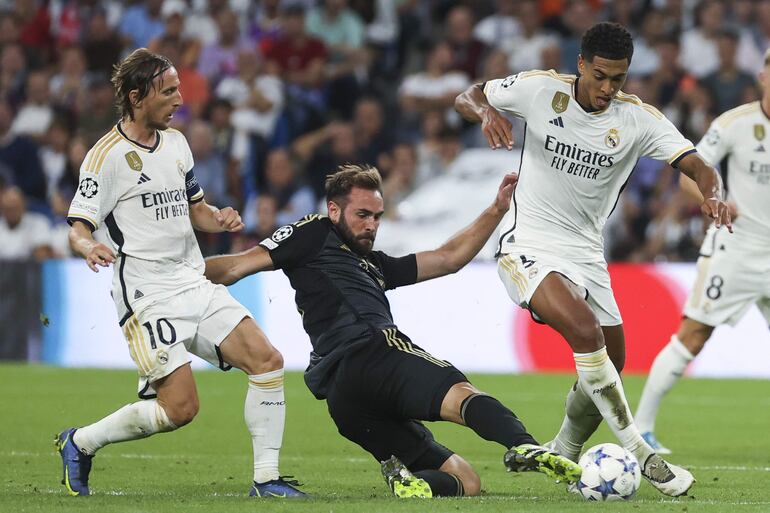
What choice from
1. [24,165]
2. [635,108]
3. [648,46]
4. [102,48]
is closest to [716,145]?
[635,108]

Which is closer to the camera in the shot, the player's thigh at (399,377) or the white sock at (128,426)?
the player's thigh at (399,377)

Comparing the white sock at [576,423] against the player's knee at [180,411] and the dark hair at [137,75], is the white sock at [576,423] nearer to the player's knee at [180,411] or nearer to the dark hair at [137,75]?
the player's knee at [180,411]

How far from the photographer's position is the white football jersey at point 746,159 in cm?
938

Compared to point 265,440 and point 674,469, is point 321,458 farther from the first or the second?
point 674,469

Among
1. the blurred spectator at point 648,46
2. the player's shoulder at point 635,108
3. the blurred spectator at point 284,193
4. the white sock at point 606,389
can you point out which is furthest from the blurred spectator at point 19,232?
the white sock at point 606,389

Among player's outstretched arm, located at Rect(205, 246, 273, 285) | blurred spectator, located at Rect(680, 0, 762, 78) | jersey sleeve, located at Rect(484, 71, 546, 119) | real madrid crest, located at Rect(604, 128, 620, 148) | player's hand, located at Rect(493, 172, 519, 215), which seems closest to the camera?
player's outstretched arm, located at Rect(205, 246, 273, 285)

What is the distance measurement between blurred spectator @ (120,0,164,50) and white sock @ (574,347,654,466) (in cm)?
1362

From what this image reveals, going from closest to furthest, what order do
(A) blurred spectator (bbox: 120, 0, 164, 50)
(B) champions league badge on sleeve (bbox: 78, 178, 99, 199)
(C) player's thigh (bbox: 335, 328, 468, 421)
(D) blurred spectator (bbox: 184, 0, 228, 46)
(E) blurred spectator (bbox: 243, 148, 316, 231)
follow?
(C) player's thigh (bbox: 335, 328, 468, 421) → (B) champions league badge on sleeve (bbox: 78, 178, 99, 199) → (E) blurred spectator (bbox: 243, 148, 316, 231) → (D) blurred spectator (bbox: 184, 0, 228, 46) → (A) blurred spectator (bbox: 120, 0, 164, 50)

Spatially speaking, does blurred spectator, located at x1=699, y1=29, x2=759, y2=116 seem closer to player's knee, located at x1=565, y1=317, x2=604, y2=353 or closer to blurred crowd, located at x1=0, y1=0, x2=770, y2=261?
blurred crowd, located at x1=0, y1=0, x2=770, y2=261

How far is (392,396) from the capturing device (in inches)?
263

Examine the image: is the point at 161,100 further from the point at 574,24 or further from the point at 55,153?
the point at 574,24

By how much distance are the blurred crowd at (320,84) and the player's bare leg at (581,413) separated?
26.2 feet

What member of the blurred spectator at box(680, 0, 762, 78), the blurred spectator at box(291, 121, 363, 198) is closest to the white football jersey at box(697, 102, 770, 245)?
the blurred spectator at box(291, 121, 363, 198)

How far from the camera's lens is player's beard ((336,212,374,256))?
7180 millimetres
